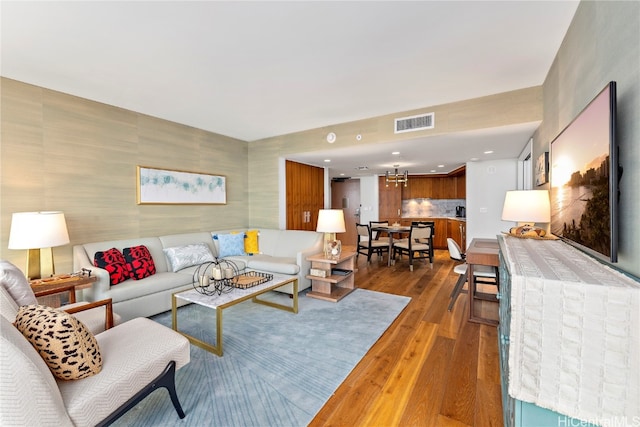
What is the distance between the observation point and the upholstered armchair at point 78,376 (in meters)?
1.04

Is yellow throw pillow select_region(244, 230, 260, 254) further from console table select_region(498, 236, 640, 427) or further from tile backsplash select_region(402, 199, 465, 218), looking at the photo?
tile backsplash select_region(402, 199, 465, 218)

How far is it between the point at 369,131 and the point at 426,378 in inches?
123

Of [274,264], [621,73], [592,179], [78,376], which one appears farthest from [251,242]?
[621,73]

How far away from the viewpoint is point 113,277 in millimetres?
2945

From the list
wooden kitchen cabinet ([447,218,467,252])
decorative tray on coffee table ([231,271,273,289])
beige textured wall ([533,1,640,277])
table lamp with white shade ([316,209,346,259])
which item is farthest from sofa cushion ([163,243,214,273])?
wooden kitchen cabinet ([447,218,467,252])

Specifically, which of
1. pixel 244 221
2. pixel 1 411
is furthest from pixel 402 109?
pixel 1 411

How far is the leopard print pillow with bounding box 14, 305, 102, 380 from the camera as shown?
1251mm

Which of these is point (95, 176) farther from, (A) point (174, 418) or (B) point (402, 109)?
(B) point (402, 109)

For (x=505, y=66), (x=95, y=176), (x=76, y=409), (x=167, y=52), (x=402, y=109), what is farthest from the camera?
(x=402, y=109)

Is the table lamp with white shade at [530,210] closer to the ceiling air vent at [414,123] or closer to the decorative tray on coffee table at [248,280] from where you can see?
the ceiling air vent at [414,123]

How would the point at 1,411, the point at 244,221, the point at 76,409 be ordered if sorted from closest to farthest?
1. the point at 1,411
2. the point at 76,409
3. the point at 244,221

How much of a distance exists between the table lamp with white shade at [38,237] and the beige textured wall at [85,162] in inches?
13.7

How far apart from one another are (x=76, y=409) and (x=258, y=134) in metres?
4.31

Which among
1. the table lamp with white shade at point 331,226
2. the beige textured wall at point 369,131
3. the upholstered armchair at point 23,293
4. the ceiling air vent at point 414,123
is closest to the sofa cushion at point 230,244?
the beige textured wall at point 369,131
